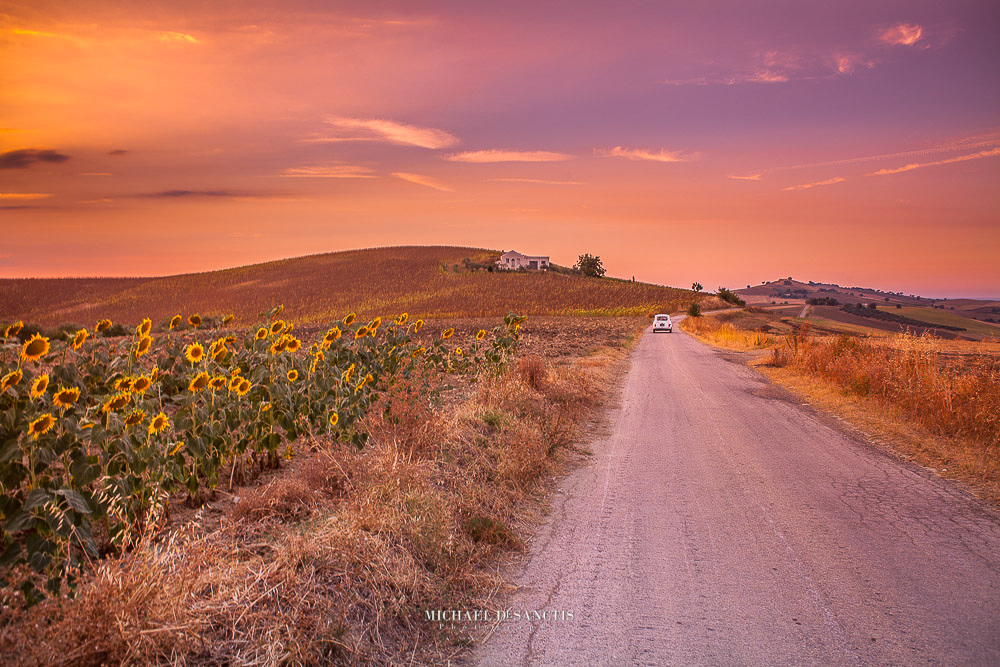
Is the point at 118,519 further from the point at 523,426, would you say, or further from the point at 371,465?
the point at 523,426

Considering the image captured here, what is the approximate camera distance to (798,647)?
3.44 metres

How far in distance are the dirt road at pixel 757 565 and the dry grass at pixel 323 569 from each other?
1.74 ft

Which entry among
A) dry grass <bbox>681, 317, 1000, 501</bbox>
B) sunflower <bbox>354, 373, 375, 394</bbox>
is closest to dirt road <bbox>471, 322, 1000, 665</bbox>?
dry grass <bbox>681, 317, 1000, 501</bbox>

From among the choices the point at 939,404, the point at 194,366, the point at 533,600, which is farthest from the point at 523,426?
the point at 939,404

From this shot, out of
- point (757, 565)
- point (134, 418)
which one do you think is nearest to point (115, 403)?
point (134, 418)

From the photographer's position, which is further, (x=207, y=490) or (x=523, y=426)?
(x=523, y=426)

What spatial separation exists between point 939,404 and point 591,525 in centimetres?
728

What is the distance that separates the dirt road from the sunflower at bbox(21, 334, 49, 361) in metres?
3.22

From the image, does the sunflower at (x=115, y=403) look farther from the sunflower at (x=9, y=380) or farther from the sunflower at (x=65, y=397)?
the sunflower at (x=9, y=380)

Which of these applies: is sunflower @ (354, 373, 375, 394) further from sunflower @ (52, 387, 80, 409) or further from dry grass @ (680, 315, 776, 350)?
dry grass @ (680, 315, 776, 350)

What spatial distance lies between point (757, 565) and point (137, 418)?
15.1ft

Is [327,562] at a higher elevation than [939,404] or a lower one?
lower

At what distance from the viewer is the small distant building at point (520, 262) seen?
367ft

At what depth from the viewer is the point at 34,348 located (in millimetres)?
3344
